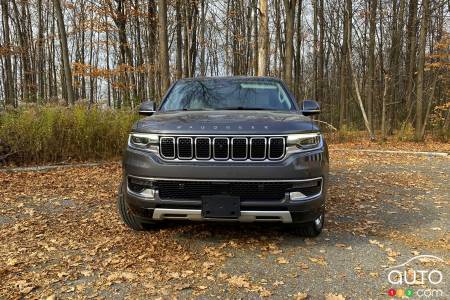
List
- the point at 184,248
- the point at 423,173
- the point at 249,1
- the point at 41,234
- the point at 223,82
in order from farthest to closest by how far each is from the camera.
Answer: the point at 249,1, the point at 423,173, the point at 223,82, the point at 41,234, the point at 184,248

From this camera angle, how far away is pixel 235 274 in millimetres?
3439

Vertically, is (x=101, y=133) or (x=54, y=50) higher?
(x=54, y=50)

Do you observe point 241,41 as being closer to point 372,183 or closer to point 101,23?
point 101,23

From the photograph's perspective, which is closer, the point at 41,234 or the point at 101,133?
the point at 41,234

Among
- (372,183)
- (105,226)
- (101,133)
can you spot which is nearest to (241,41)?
(101,133)

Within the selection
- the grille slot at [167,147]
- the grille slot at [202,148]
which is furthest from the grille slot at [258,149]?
the grille slot at [167,147]

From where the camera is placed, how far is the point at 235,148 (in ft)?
12.1

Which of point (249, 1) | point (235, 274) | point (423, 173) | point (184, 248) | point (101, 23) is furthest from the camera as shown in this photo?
point (249, 1)

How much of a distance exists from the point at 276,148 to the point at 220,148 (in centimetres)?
52

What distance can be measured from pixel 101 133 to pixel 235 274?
7326 millimetres

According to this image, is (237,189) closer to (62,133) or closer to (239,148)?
(239,148)

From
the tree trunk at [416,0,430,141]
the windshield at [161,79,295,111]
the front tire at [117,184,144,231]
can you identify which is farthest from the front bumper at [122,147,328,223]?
the tree trunk at [416,0,430,141]

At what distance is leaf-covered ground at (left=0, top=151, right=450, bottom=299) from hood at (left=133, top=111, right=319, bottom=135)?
121 cm

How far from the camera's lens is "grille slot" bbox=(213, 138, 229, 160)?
3672 millimetres
